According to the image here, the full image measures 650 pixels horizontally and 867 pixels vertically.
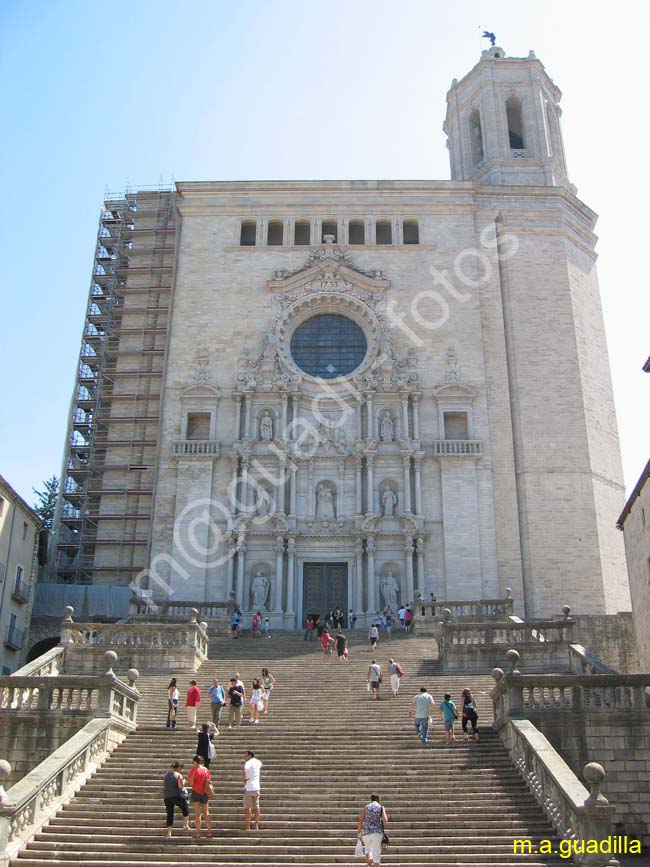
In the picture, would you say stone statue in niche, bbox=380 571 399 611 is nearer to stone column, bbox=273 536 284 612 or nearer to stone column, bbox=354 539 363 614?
stone column, bbox=354 539 363 614

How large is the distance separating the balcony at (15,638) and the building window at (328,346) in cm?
1301

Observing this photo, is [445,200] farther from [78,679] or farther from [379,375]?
[78,679]

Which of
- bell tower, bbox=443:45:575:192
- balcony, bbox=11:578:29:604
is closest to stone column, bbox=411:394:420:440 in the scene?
bell tower, bbox=443:45:575:192

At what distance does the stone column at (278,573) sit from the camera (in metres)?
28.1

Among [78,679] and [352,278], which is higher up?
[352,278]

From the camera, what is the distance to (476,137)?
3784 cm

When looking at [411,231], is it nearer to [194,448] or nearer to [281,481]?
[281,481]

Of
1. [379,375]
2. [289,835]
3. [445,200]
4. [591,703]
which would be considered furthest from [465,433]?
[289,835]

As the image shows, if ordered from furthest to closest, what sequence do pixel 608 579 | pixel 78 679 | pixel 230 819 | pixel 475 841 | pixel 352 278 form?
pixel 352 278
pixel 608 579
pixel 78 679
pixel 230 819
pixel 475 841

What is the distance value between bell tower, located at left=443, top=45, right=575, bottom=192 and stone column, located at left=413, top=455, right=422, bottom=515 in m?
12.9

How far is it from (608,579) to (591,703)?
1443 cm

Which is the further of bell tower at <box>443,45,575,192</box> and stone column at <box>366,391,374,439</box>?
bell tower at <box>443,45,575,192</box>

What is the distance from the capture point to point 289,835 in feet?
38.2

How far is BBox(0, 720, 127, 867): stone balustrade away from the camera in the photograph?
10.9 metres
